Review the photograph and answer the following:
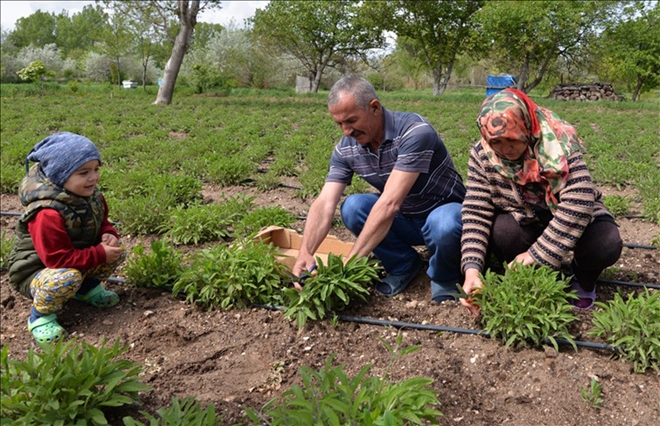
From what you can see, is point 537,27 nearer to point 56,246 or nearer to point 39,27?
point 56,246

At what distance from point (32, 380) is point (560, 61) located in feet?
135

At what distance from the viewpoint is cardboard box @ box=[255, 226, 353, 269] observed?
3.67 metres

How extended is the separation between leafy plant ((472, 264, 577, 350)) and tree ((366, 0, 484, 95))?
103ft

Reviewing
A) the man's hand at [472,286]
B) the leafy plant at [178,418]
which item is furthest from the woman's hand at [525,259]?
the leafy plant at [178,418]

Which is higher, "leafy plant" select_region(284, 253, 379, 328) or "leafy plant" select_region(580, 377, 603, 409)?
"leafy plant" select_region(284, 253, 379, 328)

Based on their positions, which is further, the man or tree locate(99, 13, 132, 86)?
tree locate(99, 13, 132, 86)

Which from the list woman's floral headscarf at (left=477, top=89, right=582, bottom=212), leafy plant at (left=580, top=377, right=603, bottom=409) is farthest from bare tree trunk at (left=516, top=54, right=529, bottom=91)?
leafy plant at (left=580, top=377, right=603, bottom=409)

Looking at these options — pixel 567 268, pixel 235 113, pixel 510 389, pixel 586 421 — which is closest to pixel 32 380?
pixel 510 389

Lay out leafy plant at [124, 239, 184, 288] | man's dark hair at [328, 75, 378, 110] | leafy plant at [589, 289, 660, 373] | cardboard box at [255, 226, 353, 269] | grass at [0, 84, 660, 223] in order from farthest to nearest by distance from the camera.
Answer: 1. grass at [0, 84, 660, 223]
2. cardboard box at [255, 226, 353, 269]
3. leafy plant at [124, 239, 184, 288]
4. man's dark hair at [328, 75, 378, 110]
5. leafy plant at [589, 289, 660, 373]

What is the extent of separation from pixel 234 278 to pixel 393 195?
1036mm

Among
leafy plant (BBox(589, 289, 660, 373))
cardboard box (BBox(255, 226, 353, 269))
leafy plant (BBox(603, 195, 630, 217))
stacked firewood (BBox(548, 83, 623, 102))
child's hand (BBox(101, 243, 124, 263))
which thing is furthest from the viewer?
stacked firewood (BBox(548, 83, 623, 102))

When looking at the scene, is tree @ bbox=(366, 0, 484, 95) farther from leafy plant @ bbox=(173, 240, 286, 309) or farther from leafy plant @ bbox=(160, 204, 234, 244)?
leafy plant @ bbox=(173, 240, 286, 309)

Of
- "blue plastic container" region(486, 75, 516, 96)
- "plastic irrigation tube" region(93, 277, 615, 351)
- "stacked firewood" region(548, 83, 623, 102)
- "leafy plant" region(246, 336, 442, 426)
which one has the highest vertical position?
"blue plastic container" region(486, 75, 516, 96)

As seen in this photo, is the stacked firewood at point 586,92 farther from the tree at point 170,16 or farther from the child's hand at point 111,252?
the child's hand at point 111,252
